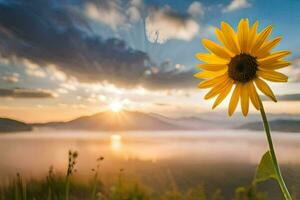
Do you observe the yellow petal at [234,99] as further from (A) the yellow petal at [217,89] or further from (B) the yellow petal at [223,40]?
(B) the yellow petal at [223,40]

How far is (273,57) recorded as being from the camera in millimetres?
1653

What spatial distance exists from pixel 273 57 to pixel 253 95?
0.58ft

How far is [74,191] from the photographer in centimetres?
503

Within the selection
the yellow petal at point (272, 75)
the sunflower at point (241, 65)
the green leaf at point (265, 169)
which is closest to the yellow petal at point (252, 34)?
the sunflower at point (241, 65)

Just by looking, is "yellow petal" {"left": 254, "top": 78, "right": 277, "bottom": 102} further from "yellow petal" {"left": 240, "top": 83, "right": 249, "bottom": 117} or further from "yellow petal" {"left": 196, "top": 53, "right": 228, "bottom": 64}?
"yellow petal" {"left": 196, "top": 53, "right": 228, "bottom": 64}

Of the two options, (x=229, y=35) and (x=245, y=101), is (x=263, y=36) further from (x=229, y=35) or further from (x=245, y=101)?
(x=245, y=101)

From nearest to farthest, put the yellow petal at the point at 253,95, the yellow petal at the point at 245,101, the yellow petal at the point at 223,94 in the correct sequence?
the yellow petal at the point at 253,95
the yellow petal at the point at 245,101
the yellow petal at the point at 223,94

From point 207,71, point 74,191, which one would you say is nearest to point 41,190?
point 74,191

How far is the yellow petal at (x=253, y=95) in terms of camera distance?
1561mm

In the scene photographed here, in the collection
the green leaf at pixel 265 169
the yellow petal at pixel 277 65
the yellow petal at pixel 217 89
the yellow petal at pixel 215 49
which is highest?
the yellow petal at pixel 215 49

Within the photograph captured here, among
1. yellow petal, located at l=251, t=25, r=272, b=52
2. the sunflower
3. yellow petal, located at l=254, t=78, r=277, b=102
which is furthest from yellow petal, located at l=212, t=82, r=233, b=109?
yellow petal, located at l=251, t=25, r=272, b=52

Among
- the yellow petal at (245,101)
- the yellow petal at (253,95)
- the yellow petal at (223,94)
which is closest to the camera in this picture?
the yellow petal at (253,95)

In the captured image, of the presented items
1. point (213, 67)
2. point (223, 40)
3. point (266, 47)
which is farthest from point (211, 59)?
point (266, 47)

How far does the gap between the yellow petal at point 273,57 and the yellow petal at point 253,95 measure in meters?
0.11
